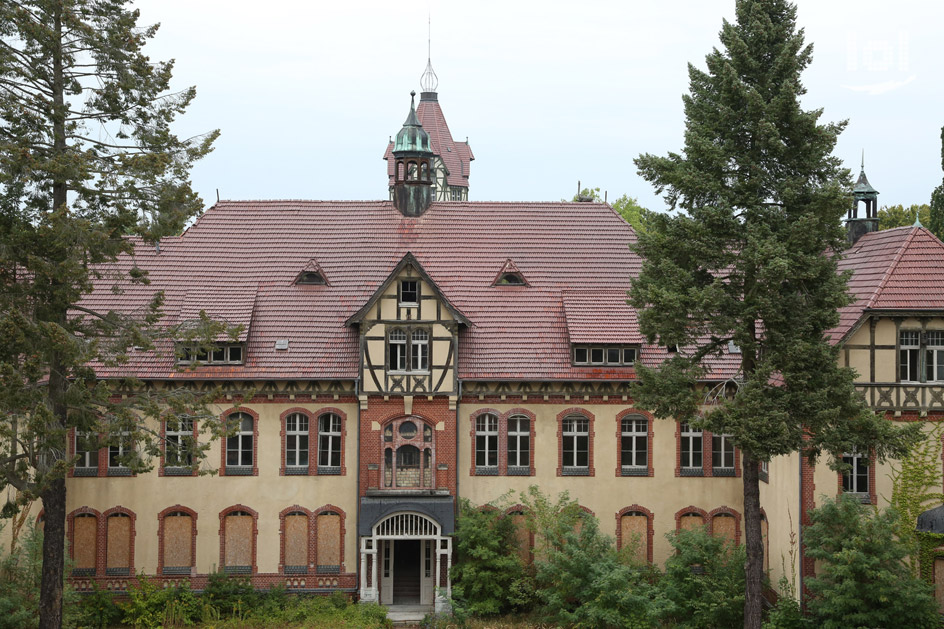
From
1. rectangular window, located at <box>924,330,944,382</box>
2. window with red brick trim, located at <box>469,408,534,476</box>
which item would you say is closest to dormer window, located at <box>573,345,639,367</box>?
window with red brick trim, located at <box>469,408,534,476</box>

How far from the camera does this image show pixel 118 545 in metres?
28.8

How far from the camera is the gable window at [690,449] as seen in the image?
2961cm

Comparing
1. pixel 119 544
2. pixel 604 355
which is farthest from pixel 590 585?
pixel 119 544

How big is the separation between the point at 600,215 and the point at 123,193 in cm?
1707

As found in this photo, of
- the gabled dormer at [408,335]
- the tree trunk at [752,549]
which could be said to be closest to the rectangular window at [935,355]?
the tree trunk at [752,549]

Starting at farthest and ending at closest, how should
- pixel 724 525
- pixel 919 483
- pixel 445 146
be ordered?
pixel 445 146 < pixel 724 525 < pixel 919 483

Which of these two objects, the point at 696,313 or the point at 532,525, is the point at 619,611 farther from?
the point at 696,313

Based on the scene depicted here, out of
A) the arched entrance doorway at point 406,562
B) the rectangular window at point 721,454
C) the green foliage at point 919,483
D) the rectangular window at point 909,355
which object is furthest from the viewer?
the rectangular window at point 721,454

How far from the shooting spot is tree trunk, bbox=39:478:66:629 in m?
21.0

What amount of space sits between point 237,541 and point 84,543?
434 cm

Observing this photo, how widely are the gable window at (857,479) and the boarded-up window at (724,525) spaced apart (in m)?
4.59

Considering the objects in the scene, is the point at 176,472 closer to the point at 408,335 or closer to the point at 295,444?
the point at 295,444

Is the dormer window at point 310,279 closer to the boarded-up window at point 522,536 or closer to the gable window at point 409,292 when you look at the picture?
the gable window at point 409,292

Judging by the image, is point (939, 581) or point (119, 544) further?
point (119, 544)
